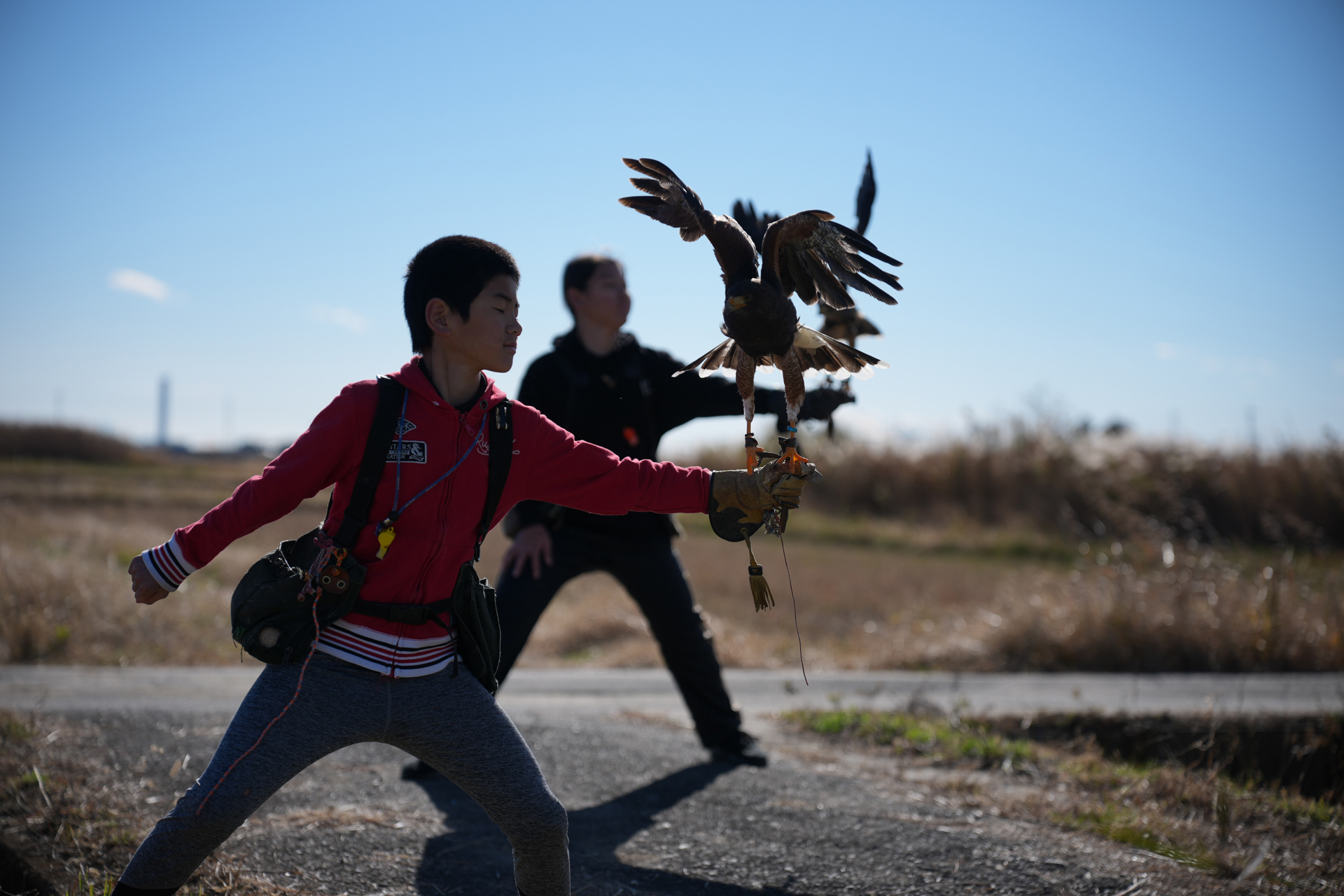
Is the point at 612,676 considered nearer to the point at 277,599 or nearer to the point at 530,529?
the point at 530,529

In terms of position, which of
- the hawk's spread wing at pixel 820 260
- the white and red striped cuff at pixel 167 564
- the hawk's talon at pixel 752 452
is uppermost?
the hawk's spread wing at pixel 820 260

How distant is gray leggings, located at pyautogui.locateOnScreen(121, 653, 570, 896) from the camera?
226 cm

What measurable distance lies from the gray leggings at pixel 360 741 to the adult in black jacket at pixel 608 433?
173cm

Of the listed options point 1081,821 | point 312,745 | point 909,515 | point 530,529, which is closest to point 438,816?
point 530,529

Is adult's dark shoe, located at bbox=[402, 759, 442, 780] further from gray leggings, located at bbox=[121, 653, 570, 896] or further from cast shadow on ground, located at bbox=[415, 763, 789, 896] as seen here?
gray leggings, located at bbox=[121, 653, 570, 896]

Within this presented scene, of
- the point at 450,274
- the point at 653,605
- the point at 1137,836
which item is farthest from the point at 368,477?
the point at 1137,836

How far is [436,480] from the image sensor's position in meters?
2.55

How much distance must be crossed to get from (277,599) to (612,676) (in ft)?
16.9

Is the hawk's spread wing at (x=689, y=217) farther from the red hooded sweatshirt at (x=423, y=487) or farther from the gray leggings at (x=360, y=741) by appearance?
the gray leggings at (x=360, y=741)

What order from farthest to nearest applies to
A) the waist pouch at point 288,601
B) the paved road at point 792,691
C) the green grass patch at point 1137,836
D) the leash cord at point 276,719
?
the paved road at point 792,691 → the green grass patch at point 1137,836 → the waist pouch at point 288,601 → the leash cord at point 276,719

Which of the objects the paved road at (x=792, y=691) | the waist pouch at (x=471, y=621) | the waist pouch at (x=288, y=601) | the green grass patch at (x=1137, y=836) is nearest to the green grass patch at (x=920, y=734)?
the paved road at (x=792, y=691)

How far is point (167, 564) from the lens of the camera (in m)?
2.31

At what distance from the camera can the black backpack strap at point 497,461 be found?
265 centimetres

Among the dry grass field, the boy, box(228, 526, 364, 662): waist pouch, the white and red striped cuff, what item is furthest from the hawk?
the dry grass field
